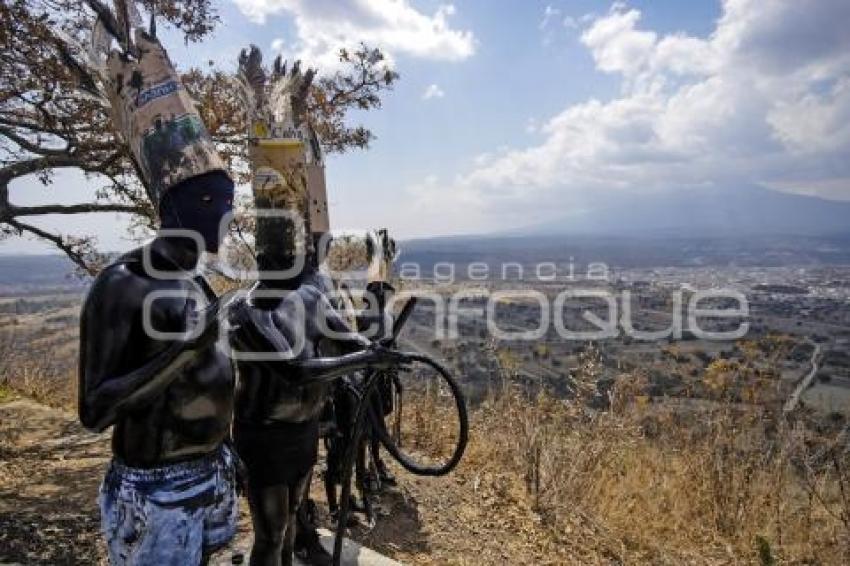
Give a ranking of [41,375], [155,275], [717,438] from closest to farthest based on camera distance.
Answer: [155,275] < [717,438] < [41,375]

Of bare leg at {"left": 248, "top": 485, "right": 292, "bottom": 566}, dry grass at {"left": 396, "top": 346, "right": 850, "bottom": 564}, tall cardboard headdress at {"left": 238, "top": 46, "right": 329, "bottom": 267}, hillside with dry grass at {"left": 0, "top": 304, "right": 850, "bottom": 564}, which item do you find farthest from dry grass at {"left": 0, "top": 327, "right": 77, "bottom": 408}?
bare leg at {"left": 248, "top": 485, "right": 292, "bottom": 566}

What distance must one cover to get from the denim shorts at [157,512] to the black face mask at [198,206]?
815mm

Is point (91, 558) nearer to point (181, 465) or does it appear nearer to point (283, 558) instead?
point (283, 558)

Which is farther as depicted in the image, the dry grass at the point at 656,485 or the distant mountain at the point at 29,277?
the distant mountain at the point at 29,277

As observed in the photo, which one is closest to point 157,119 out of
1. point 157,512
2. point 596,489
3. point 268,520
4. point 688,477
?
point 157,512

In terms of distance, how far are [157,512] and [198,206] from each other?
1.05 metres

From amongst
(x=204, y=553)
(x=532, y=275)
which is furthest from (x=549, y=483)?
(x=532, y=275)

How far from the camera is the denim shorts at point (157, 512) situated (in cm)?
217

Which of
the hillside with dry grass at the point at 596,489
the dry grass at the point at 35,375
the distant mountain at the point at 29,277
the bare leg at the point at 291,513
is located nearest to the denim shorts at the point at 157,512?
the bare leg at the point at 291,513

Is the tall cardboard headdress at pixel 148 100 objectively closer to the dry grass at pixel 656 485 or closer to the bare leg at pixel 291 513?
the bare leg at pixel 291 513

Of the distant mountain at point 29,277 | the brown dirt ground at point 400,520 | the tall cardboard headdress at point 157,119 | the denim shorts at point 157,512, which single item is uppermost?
the tall cardboard headdress at point 157,119

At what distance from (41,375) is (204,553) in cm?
990

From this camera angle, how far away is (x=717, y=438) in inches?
232

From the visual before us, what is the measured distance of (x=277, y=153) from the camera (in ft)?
10.7
